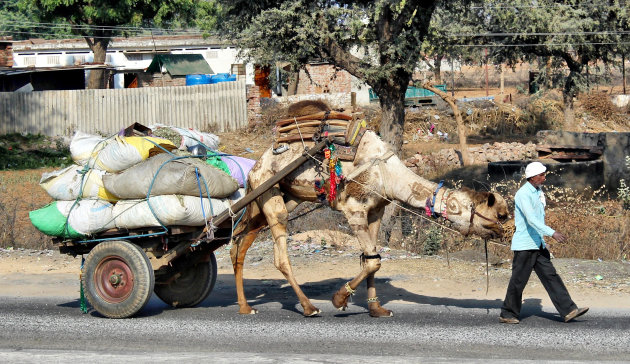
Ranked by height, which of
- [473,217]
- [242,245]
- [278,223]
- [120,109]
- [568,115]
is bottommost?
[568,115]

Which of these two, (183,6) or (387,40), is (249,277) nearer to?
(387,40)

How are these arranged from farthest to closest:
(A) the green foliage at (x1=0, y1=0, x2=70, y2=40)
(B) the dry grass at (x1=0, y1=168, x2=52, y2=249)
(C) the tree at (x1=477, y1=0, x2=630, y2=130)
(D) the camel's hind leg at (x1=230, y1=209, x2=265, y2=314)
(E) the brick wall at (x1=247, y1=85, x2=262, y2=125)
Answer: (A) the green foliage at (x1=0, y1=0, x2=70, y2=40) → (E) the brick wall at (x1=247, y1=85, x2=262, y2=125) → (C) the tree at (x1=477, y1=0, x2=630, y2=130) → (B) the dry grass at (x1=0, y1=168, x2=52, y2=249) → (D) the camel's hind leg at (x1=230, y1=209, x2=265, y2=314)

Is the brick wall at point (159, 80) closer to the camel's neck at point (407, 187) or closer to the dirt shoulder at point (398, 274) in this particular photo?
the dirt shoulder at point (398, 274)

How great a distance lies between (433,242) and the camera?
15.2 m

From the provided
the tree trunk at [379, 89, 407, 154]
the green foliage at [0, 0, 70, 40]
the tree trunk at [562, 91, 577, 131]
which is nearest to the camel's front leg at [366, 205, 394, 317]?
the tree trunk at [379, 89, 407, 154]

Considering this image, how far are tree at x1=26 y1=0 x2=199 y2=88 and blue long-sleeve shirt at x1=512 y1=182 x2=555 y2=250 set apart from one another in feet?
123

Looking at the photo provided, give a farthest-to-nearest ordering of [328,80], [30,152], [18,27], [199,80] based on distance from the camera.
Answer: [18,27] < [328,80] < [199,80] < [30,152]

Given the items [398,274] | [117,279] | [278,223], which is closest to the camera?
[117,279]

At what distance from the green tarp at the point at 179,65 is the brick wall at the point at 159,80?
354 millimetres

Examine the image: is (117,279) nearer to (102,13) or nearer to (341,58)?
(341,58)

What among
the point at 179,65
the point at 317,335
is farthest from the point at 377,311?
the point at 179,65

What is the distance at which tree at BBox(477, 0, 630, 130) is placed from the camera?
36531mm

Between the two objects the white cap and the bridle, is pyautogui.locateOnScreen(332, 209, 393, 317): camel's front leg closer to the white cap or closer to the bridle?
the bridle

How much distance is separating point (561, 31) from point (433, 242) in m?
24.4
